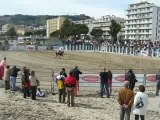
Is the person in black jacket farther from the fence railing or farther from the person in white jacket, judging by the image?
the fence railing

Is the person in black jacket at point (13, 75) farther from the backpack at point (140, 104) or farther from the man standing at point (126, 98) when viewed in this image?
the backpack at point (140, 104)

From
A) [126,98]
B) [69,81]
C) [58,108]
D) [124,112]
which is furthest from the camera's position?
[69,81]

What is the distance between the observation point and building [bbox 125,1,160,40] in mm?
140875

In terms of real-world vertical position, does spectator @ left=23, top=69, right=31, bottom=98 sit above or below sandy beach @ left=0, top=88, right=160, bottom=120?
above

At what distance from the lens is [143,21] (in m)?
148

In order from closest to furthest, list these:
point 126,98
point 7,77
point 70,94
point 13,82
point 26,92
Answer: point 126,98 → point 70,94 → point 26,92 → point 13,82 → point 7,77

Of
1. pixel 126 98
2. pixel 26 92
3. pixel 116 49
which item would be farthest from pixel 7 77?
pixel 116 49

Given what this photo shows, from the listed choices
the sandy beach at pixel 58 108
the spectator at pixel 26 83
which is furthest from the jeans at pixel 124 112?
the spectator at pixel 26 83

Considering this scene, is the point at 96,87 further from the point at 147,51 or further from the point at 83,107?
the point at 147,51

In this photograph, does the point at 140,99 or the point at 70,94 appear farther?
the point at 70,94

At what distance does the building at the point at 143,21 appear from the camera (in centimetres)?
14088

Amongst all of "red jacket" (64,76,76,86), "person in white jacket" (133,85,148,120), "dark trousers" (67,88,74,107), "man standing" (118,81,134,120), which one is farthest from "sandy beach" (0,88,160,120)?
"person in white jacket" (133,85,148,120)

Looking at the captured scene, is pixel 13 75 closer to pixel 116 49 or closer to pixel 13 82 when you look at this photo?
pixel 13 82

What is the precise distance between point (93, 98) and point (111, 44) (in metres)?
44.4
